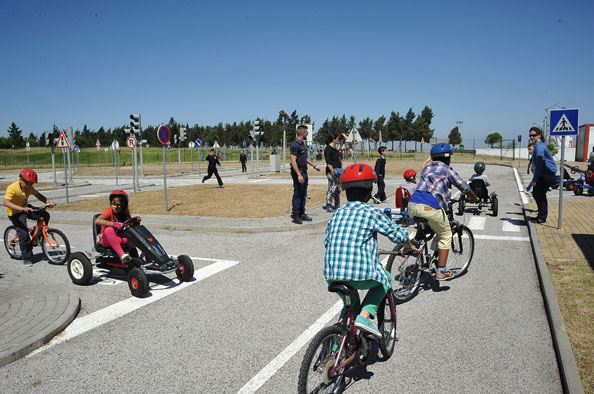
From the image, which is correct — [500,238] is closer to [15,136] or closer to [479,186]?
[479,186]

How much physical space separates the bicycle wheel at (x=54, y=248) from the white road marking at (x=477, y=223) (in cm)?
815

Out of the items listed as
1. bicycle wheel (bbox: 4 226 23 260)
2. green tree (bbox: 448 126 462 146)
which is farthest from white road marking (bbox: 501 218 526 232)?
green tree (bbox: 448 126 462 146)

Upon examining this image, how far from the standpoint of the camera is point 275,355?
364 cm

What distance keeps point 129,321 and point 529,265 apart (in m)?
5.76

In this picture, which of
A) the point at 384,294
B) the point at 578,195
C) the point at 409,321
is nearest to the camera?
the point at 384,294

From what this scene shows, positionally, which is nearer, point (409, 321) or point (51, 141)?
point (409, 321)

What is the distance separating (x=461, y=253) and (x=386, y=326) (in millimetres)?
2891

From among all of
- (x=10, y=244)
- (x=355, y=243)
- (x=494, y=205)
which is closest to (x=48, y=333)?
(x=355, y=243)

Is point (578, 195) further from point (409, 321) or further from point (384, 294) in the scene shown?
point (384, 294)

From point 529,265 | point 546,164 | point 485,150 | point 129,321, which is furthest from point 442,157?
point 485,150

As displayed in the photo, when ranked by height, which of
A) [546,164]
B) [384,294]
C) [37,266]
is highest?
[546,164]

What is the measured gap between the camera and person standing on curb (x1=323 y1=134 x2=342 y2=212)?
10805 mm

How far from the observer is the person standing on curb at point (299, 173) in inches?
370

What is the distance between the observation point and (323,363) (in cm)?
275
